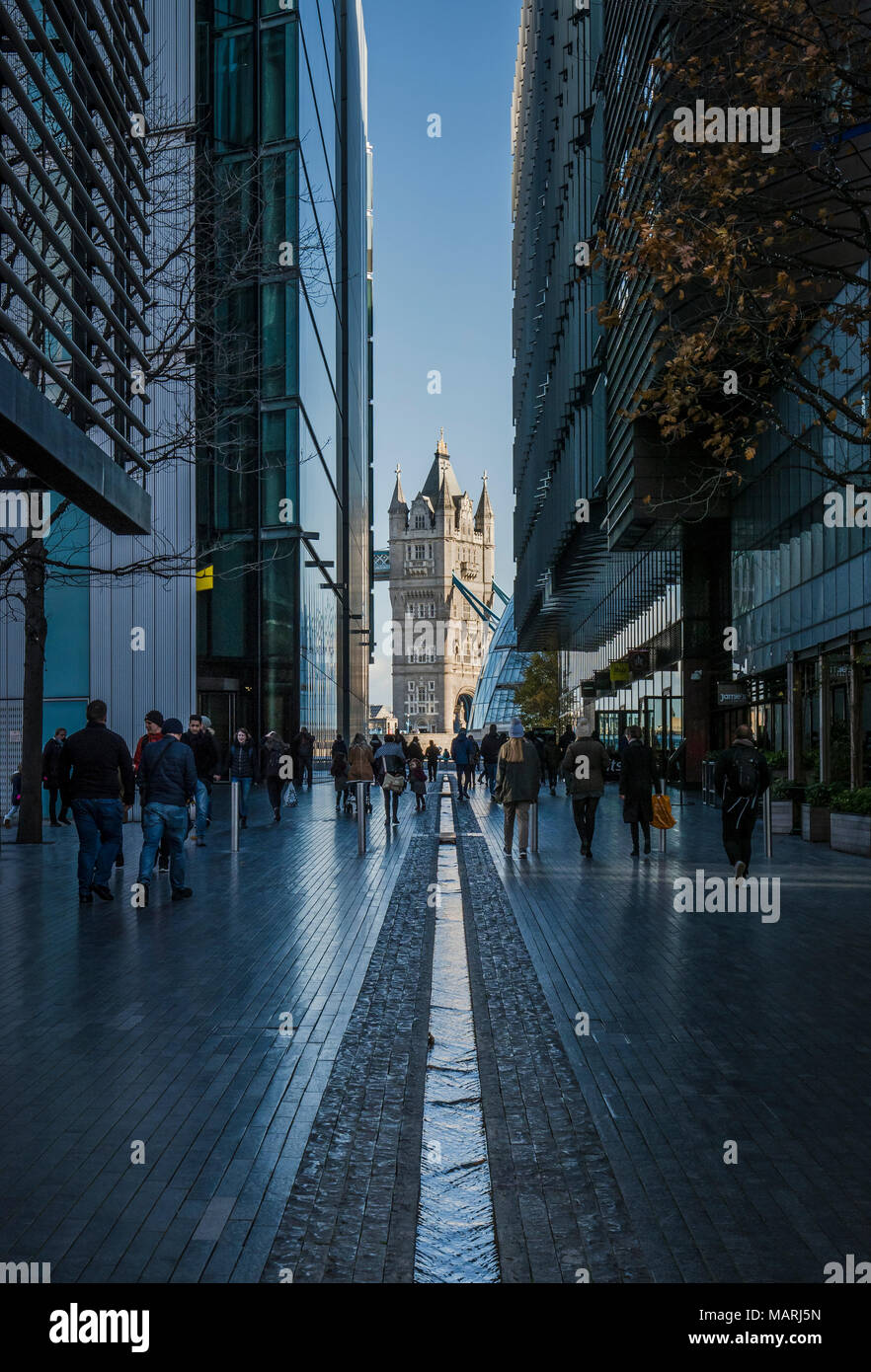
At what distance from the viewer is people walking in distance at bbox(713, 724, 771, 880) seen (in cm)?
1338

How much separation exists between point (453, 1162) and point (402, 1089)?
83 centimetres

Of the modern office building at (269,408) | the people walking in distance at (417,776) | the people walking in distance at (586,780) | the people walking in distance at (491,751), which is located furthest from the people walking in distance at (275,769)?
the people walking in distance at (491,751)

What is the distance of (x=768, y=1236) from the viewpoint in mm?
4078

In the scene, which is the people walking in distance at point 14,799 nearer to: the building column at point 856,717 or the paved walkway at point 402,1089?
the paved walkway at point 402,1089

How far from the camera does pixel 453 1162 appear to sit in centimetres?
504

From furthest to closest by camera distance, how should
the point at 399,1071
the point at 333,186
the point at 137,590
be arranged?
1. the point at 333,186
2. the point at 137,590
3. the point at 399,1071

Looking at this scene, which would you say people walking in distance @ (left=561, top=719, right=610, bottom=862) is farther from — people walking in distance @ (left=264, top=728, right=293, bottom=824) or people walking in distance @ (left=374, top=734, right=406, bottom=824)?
people walking in distance @ (left=264, top=728, right=293, bottom=824)

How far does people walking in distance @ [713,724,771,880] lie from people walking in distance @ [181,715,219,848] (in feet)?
24.1

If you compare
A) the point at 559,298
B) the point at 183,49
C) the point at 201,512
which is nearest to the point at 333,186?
the point at 559,298

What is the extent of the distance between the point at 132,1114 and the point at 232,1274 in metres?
1.74

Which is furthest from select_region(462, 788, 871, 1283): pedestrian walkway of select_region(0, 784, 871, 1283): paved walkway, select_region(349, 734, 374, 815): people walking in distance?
select_region(349, 734, 374, 815): people walking in distance

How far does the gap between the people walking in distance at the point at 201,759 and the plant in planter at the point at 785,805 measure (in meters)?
8.98
